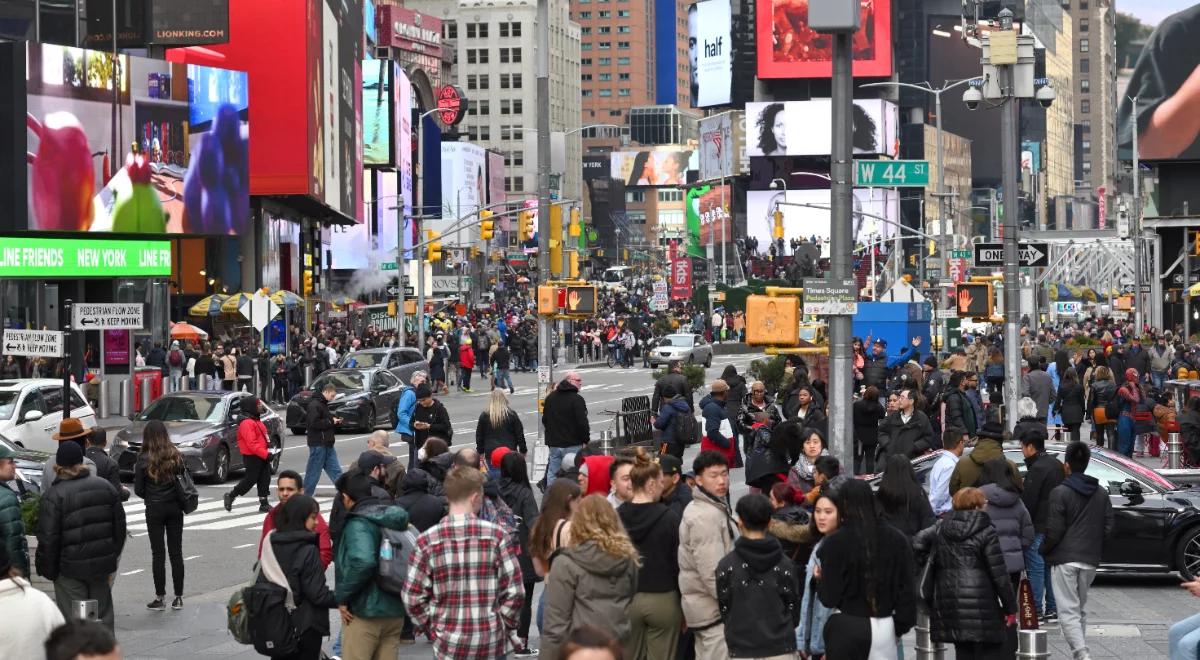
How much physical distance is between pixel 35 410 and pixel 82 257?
1967 centimetres

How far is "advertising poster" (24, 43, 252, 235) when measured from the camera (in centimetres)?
4744

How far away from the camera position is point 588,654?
4848mm

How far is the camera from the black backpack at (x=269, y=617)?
1003 cm

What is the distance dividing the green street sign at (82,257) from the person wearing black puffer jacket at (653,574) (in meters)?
36.8

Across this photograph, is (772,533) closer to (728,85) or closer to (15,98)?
(15,98)

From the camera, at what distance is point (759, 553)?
957 centimetres

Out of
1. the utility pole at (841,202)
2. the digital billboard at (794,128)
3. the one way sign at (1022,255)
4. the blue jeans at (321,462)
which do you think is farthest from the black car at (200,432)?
the digital billboard at (794,128)

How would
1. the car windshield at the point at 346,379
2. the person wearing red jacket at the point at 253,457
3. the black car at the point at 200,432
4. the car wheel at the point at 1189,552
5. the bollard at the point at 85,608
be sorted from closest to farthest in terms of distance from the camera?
1. the bollard at the point at 85,608
2. the car wheel at the point at 1189,552
3. the person wearing red jacket at the point at 253,457
4. the black car at the point at 200,432
5. the car windshield at the point at 346,379

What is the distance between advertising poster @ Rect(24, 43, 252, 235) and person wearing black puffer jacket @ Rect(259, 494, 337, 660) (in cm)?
3876

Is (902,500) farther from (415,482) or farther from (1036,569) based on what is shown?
(1036,569)

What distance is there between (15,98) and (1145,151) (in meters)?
50.3

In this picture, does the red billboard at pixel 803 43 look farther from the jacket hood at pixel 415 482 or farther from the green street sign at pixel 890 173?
the jacket hood at pixel 415 482

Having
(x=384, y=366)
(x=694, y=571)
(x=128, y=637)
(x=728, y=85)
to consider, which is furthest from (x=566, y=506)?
(x=728, y=85)

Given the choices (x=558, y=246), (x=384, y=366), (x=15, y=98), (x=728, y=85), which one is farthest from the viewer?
(x=728, y=85)
